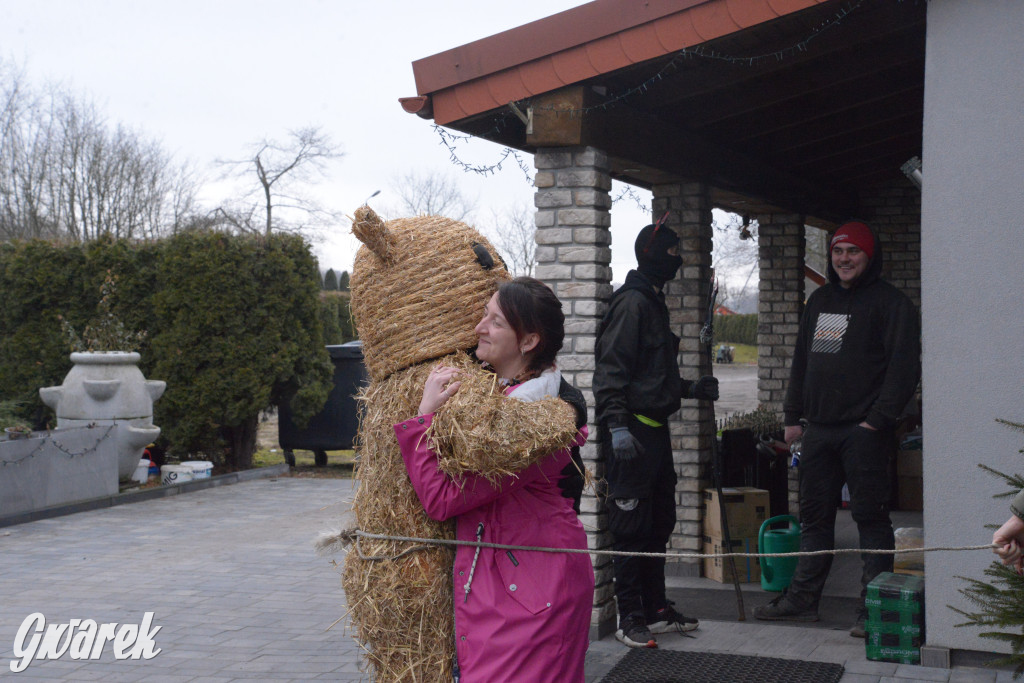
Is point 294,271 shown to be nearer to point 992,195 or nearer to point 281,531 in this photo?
point 281,531

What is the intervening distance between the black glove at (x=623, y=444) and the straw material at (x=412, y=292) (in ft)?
6.85

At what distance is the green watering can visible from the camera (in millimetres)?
6285

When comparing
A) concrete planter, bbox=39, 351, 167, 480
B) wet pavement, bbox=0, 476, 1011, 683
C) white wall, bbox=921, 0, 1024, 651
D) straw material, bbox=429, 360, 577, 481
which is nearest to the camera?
straw material, bbox=429, 360, 577, 481

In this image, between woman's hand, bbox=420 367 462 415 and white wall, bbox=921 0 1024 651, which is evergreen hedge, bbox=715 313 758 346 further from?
woman's hand, bbox=420 367 462 415

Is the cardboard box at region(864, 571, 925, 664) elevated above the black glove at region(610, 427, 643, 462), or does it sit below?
below

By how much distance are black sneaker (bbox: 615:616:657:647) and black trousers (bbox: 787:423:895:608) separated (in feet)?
3.43

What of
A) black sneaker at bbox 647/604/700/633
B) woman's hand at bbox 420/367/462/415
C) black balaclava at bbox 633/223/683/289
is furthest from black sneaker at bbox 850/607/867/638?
woman's hand at bbox 420/367/462/415

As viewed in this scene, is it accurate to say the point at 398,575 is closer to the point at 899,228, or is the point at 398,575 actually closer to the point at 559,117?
the point at 559,117

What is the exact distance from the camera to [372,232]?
278 centimetres

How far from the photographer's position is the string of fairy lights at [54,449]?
903cm

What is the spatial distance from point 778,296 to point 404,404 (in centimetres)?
673

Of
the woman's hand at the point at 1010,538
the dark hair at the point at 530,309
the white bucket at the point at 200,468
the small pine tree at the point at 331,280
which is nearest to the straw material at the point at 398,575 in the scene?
the dark hair at the point at 530,309

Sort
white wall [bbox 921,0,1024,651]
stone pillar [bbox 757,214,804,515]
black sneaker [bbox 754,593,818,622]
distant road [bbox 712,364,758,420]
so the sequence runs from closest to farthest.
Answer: white wall [bbox 921,0,1024,651]
black sneaker [bbox 754,593,818,622]
stone pillar [bbox 757,214,804,515]
distant road [bbox 712,364,758,420]

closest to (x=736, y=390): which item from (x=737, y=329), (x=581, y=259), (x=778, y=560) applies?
(x=778, y=560)
